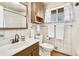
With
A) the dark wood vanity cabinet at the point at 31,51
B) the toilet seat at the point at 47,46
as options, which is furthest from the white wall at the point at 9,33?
the toilet seat at the point at 47,46

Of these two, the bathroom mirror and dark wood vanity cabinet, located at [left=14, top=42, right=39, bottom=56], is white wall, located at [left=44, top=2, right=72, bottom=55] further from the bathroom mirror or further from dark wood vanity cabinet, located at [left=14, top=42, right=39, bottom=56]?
the bathroom mirror

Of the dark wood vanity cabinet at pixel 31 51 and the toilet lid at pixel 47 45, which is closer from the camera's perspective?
the dark wood vanity cabinet at pixel 31 51

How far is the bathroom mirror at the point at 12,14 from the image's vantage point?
1.20 meters

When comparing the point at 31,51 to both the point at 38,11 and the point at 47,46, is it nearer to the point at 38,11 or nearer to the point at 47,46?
the point at 47,46

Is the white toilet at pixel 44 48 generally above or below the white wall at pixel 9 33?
below

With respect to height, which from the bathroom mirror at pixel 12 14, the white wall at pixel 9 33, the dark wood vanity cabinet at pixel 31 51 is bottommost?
the dark wood vanity cabinet at pixel 31 51

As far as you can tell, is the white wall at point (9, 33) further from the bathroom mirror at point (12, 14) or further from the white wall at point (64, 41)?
the white wall at point (64, 41)

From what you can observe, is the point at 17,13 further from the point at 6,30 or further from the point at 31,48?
the point at 31,48

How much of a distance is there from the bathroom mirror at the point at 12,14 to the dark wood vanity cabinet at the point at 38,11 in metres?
0.18

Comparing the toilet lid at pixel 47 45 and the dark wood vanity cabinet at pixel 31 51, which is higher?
the toilet lid at pixel 47 45

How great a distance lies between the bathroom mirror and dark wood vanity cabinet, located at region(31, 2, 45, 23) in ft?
0.58

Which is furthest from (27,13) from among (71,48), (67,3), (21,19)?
(71,48)

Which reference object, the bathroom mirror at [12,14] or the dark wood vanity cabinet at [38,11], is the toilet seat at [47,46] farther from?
the bathroom mirror at [12,14]

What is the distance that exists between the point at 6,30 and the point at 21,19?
1.01 feet
